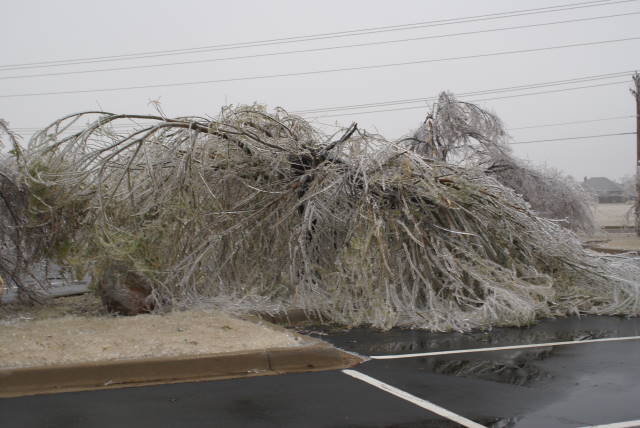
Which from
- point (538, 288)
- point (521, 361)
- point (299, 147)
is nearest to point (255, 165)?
point (299, 147)

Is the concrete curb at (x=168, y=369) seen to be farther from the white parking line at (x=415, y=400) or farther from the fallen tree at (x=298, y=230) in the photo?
the fallen tree at (x=298, y=230)

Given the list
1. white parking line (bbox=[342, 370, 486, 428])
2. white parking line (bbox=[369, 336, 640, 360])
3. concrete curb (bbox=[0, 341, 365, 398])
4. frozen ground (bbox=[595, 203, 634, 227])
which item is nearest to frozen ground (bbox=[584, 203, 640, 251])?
frozen ground (bbox=[595, 203, 634, 227])

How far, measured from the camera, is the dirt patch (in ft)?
21.1

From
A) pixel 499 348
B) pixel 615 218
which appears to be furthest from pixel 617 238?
pixel 615 218

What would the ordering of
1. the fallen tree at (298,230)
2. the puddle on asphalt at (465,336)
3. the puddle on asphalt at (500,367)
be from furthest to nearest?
the fallen tree at (298,230), the puddle on asphalt at (465,336), the puddle on asphalt at (500,367)

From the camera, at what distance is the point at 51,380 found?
19.7 ft

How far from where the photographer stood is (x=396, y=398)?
18.5ft

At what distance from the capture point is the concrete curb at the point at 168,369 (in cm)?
594

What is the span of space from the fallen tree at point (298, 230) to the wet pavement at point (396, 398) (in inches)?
73.7

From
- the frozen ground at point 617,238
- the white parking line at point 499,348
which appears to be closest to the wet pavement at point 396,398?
the white parking line at point 499,348

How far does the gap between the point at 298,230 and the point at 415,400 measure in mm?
4516

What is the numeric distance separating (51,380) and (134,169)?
459 cm

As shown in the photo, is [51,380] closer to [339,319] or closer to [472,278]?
[339,319]

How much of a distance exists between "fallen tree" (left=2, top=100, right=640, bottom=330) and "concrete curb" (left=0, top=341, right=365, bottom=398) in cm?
219
